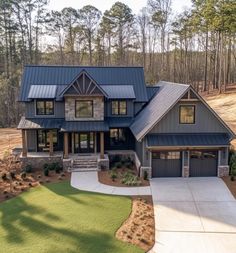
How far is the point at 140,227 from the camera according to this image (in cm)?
1388

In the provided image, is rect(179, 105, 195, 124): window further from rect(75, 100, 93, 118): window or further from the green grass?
rect(75, 100, 93, 118): window

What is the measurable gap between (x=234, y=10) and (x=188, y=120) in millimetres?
25880

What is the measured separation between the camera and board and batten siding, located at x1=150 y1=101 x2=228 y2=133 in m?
20.3

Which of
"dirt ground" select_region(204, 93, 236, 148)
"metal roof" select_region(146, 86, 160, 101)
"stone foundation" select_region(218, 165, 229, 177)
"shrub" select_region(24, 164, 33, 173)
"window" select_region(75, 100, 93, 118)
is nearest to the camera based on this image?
"stone foundation" select_region(218, 165, 229, 177)

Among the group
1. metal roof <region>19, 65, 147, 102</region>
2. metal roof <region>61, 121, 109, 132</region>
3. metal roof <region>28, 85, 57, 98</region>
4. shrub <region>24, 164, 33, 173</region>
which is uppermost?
metal roof <region>19, 65, 147, 102</region>

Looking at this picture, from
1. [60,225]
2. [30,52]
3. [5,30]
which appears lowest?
[60,225]

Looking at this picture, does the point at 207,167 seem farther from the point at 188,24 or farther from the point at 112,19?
the point at 112,19

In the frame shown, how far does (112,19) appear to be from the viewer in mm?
51562

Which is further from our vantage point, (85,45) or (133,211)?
(85,45)

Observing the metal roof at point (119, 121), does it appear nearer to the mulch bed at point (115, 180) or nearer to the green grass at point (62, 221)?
the mulch bed at point (115, 180)

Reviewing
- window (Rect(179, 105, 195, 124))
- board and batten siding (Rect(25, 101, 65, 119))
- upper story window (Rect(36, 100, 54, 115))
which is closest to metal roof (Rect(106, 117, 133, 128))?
board and batten siding (Rect(25, 101, 65, 119))

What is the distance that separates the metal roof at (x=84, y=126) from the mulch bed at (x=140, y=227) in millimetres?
7686

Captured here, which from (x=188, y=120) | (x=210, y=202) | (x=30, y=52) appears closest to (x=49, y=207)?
(x=210, y=202)

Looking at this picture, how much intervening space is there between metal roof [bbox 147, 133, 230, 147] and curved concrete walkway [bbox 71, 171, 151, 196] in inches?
118
